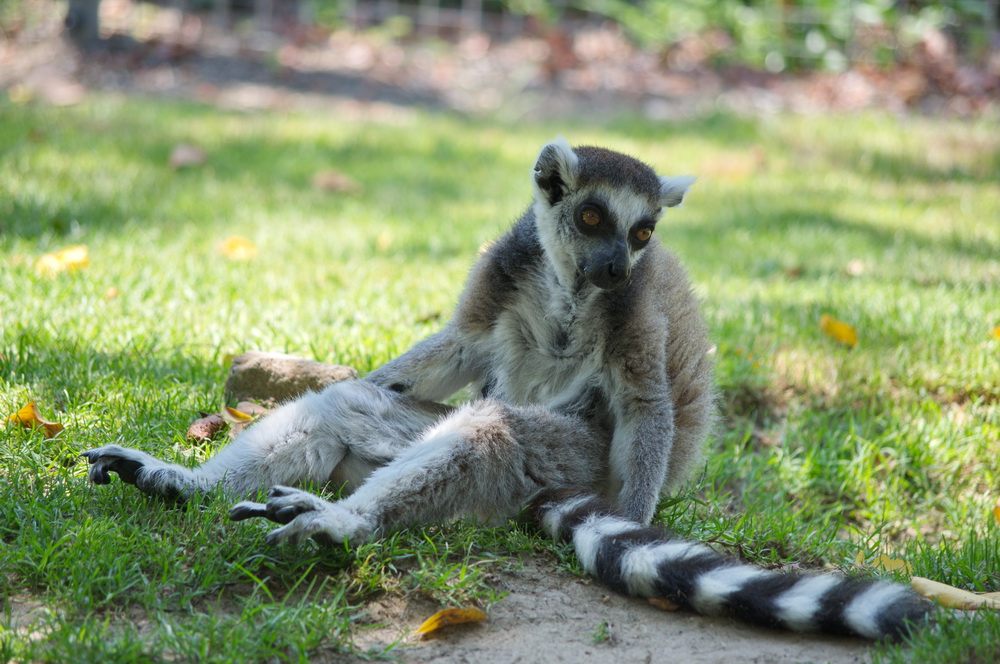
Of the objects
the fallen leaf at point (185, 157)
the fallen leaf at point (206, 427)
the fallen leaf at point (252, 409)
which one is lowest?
the fallen leaf at point (206, 427)

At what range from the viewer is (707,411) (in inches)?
136

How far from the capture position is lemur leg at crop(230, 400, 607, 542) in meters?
2.59

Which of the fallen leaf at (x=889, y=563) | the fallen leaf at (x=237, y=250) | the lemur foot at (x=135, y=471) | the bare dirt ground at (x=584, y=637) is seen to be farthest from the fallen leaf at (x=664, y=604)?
the fallen leaf at (x=237, y=250)

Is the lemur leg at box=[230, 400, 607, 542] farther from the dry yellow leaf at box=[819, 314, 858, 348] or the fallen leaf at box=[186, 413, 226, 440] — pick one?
the dry yellow leaf at box=[819, 314, 858, 348]

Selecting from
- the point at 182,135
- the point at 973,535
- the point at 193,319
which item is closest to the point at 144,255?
the point at 193,319

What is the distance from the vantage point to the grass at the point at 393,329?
8.32 feet

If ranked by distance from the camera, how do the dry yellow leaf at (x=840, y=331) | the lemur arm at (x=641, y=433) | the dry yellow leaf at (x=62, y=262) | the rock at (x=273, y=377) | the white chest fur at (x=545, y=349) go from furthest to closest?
the dry yellow leaf at (x=62, y=262), the dry yellow leaf at (x=840, y=331), the rock at (x=273, y=377), the white chest fur at (x=545, y=349), the lemur arm at (x=641, y=433)

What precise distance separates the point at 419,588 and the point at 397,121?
756 centimetres

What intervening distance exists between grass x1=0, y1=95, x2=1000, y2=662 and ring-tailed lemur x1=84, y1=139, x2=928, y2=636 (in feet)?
0.47

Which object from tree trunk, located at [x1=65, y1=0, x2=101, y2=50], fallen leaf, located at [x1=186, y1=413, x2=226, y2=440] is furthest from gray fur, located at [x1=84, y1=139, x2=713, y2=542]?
tree trunk, located at [x1=65, y1=0, x2=101, y2=50]

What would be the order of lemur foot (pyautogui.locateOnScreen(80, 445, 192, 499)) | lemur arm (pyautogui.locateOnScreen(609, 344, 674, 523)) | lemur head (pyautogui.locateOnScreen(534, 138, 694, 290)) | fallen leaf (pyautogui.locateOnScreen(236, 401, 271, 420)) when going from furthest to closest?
fallen leaf (pyautogui.locateOnScreen(236, 401, 271, 420)) < lemur head (pyautogui.locateOnScreen(534, 138, 694, 290)) < lemur arm (pyautogui.locateOnScreen(609, 344, 674, 523)) < lemur foot (pyautogui.locateOnScreen(80, 445, 192, 499))

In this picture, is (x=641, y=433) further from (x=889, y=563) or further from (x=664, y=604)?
(x=889, y=563)

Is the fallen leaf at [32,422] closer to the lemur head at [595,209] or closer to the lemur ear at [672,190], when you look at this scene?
the lemur head at [595,209]

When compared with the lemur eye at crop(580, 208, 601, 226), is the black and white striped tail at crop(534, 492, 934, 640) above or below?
below
